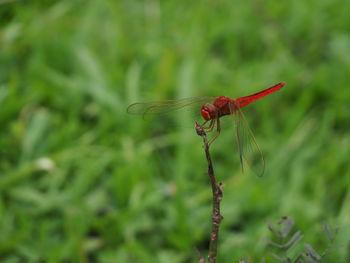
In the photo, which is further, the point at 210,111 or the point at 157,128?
the point at 157,128

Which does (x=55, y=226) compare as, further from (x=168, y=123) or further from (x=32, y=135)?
(x=168, y=123)

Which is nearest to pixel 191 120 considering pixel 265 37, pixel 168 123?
pixel 168 123

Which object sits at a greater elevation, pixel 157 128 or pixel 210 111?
pixel 157 128

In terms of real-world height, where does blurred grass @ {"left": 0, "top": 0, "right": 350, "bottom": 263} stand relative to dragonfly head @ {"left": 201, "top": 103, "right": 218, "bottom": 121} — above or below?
above

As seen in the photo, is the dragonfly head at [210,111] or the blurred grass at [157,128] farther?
the blurred grass at [157,128]

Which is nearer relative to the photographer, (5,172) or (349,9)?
(5,172)

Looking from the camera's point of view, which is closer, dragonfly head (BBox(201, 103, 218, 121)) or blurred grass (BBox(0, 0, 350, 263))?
dragonfly head (BBox(201, 103, 218, 121))

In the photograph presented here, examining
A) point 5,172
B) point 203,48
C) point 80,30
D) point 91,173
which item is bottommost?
point 91,173

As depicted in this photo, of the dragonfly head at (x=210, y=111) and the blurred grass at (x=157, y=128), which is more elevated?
Answer: the blurred grass at (x=157, y=128)
